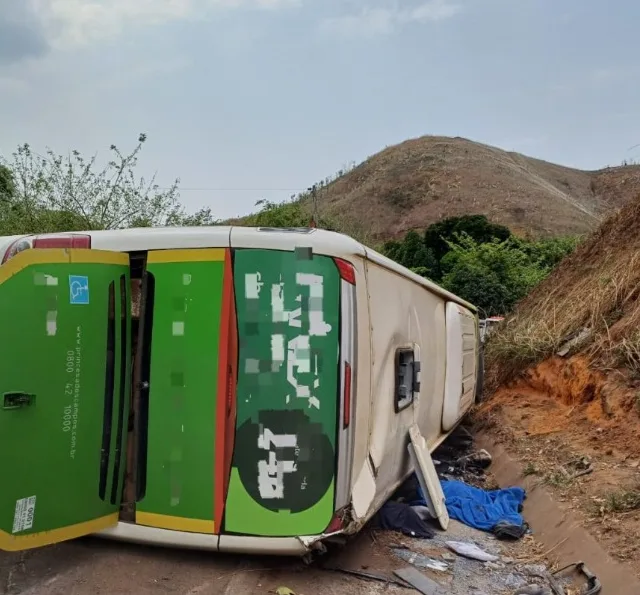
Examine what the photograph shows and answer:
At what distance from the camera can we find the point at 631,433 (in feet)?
19.1

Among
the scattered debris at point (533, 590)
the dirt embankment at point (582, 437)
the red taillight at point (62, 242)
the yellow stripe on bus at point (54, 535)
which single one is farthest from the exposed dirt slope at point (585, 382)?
the red taillight at point (62, 242)

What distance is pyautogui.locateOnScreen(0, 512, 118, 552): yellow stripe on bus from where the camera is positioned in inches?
106

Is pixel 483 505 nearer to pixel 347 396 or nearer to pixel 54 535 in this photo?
pixel 347 396

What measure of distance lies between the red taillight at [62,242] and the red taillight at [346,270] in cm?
130

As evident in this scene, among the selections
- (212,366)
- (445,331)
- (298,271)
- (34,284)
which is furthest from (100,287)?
(445,331)

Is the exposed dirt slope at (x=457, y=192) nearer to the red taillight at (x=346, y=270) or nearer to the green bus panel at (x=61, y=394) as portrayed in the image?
the red taillight at (x=346, y=270)

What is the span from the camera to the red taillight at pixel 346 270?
3.00 metres

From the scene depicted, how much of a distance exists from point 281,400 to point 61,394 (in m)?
1.02

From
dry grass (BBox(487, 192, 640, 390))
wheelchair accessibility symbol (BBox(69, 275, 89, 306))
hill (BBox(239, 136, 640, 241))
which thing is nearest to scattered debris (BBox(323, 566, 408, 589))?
wheelchair accessibility symbol (BBox(69, 275, 89, 306))

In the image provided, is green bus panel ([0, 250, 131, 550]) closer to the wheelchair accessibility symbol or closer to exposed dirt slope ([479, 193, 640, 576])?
the wheelchair accessibility symbol

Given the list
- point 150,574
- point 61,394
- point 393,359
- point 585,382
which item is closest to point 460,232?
point 585,382

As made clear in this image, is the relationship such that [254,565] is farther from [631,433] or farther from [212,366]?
[631,433]

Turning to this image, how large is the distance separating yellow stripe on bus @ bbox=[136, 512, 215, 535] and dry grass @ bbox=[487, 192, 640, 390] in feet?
17.3

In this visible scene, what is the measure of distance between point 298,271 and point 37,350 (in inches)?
49.1
